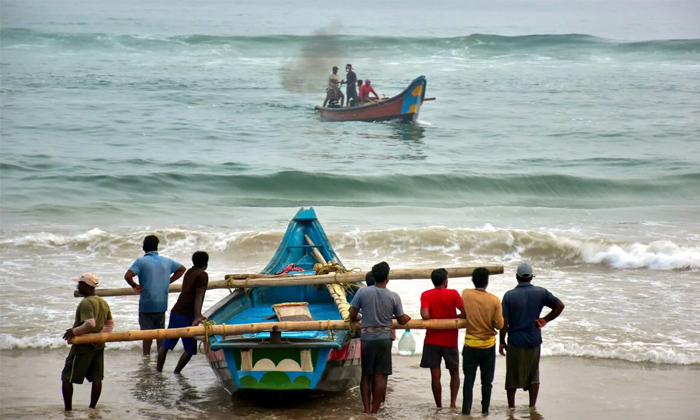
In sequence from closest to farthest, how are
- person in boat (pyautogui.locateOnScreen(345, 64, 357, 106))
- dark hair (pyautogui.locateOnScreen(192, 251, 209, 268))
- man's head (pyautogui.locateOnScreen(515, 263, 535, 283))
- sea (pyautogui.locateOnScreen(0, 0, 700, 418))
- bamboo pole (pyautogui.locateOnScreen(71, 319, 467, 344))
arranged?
bamboo pole (pyautogui.locateOnScreen(71, 319, 467, 344)) < man's head (pyautogui.locateOnScreen(515, 263, 535, 283)) < dark hair (pyautogui.locateOnScreen(192, 251, 209, 268)) < sea (pyautogui.locateOnScreen(0, 0, 700, 418)) < person in boat (pyautogui.locateOnScreen(345, 64, 357, 106))

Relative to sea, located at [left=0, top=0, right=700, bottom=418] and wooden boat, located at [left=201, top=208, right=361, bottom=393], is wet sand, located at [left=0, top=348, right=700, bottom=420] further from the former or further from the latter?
sea, located at [left=0, top=0, right=700, bottom=418]

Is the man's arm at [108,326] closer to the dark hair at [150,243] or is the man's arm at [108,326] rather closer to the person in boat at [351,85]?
the dark hair at [150,243]

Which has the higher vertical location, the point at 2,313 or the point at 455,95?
the point at 455,95

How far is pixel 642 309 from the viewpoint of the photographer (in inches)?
397

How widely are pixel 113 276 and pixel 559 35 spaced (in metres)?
46.6

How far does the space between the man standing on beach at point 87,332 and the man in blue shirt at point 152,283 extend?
113cm

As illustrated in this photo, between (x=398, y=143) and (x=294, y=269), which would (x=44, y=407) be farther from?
(x=398, y=143)

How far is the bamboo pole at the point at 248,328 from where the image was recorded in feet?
20.0

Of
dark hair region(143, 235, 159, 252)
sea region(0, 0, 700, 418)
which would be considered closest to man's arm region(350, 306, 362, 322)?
dark hair region(143, 235, 159, 252)

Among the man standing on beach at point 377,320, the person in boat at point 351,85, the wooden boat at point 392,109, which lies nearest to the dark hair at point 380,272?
the man standing on beach at point 377,320

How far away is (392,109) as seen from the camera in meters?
26.1

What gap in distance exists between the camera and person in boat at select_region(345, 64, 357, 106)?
25.3 m

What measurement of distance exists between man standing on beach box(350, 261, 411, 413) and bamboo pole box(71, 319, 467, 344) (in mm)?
93

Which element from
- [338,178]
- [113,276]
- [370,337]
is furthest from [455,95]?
[370,337]
